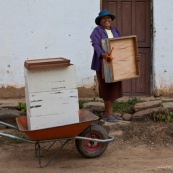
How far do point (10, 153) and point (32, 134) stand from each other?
3.47 ft

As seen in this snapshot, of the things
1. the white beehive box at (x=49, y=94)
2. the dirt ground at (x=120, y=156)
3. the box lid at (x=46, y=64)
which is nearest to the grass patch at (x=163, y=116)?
the dirt ground at (x=120, y=156)

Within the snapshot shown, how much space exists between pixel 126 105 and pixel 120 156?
1.93 meters

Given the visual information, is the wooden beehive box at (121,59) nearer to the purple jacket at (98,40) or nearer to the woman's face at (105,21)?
the purple jacket at (98,40)

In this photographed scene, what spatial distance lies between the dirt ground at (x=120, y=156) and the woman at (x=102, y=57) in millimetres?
476

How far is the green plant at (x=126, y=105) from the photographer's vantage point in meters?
7.39

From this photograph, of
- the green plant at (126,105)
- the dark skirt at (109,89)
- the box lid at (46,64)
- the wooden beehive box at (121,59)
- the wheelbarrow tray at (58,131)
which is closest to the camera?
the box lid at (46,64)

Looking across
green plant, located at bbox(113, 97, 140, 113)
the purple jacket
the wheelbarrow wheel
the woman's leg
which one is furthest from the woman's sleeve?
green plant, located at bbox(113, 97, 140, 113)

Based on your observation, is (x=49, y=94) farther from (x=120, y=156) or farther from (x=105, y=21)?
(x=105, y=21)

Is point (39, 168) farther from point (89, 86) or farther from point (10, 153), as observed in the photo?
point (89, 86)

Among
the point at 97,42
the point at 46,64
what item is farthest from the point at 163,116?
the point at 46,64

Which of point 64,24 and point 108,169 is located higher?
point 64,24

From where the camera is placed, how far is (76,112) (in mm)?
5258

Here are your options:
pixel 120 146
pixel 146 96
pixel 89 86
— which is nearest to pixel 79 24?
pixel 89 86

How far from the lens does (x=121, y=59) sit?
614 cm
